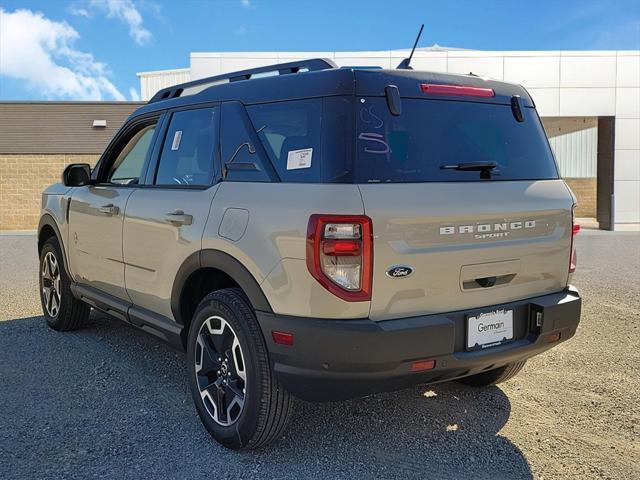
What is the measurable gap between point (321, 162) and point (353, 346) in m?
0.84

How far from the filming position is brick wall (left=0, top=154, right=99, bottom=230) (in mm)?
17922

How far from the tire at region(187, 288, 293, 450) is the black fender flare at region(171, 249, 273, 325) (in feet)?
0.43

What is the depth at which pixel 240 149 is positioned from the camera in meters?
3.30

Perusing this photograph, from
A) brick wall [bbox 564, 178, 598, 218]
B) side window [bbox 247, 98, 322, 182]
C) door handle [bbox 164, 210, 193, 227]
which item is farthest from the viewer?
brick wall [bbox 564, 178, 598, 218]

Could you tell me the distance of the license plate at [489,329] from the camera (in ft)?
9.66

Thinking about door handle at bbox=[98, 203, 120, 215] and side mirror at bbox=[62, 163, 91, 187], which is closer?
door handle at bbox=[98, 203, 120, 215]

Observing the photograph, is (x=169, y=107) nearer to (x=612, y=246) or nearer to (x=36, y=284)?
(x=36, y=284)

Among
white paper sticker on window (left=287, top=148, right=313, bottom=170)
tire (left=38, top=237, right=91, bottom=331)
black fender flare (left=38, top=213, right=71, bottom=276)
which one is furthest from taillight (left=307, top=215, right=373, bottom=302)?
tire (left=38, top=237, right=91, bottom=331)

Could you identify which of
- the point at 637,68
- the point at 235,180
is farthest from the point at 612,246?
the point at 235,180

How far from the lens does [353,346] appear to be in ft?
8.71

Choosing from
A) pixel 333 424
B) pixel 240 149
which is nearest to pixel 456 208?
pixel 240 149

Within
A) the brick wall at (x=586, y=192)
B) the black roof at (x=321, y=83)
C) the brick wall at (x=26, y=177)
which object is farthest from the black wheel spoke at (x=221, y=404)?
the brick wall at (x=586, y=192)

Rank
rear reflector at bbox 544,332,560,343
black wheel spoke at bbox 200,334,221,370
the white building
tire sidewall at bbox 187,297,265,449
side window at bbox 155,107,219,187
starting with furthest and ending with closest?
1. the white building
2. side window at bbox 155,107,219,187
3. black wheel spoke at bbox 200,334,221,370
4. rear reflector at bbox 544,332,560,343
5. tire sidewall at bbox 187,297,265,449

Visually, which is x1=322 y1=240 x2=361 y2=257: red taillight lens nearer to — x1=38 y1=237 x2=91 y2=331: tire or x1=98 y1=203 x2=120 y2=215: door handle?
x1=98 y1=203 x2=120 y2=215: door handle
